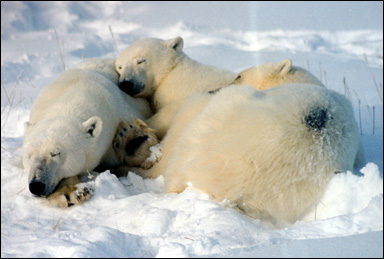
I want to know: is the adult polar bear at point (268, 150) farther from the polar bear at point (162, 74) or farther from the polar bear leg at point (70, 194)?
the polar bear at point (162, 74)

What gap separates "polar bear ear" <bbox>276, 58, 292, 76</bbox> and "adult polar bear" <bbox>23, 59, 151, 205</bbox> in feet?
4.90

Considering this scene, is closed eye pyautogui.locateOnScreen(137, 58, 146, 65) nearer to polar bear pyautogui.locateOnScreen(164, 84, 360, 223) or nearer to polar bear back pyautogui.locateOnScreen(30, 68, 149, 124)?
polar bear back pyautogui.locateOnScreen(30, 68, 149, 124)

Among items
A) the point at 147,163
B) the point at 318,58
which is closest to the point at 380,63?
the point at 318,58

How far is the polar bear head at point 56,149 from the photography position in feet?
9.96

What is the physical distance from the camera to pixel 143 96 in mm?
4957

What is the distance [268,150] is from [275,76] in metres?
1.70

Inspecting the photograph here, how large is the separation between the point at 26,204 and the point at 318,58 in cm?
801

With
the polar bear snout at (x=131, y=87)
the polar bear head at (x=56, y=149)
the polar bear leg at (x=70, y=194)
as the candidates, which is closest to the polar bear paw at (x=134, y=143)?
the polar bear head at (x=56, y=149)

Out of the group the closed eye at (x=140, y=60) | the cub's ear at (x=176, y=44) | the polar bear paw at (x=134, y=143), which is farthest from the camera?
the cub's ear at (x=176, y=44)

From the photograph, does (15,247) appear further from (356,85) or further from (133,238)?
(356,85)

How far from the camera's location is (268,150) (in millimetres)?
2744

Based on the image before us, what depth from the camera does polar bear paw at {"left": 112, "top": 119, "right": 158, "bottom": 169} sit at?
3.83m

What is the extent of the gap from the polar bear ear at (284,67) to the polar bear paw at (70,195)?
2.16 metres

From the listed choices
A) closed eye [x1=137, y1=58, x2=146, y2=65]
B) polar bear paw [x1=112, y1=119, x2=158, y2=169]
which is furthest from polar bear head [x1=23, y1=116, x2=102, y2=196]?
closed eye [x1=137, y1=58, x2=146, y2=65]
